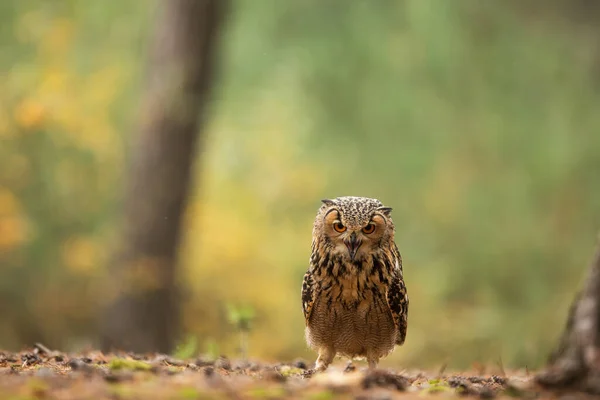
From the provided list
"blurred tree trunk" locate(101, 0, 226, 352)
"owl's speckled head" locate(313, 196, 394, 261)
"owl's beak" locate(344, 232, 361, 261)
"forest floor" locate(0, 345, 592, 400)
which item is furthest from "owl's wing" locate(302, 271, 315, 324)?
"blurred tree trunk" locate(101, 0, 226, 352)

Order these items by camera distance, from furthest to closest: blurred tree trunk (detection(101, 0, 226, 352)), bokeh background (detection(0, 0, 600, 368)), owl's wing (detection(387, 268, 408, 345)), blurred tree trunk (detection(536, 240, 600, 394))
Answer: bokeh background (detection(0, 0, 600, 368)), blurred tree trunk (detection(101, 0, 226, 352)), owl's wing (detection(387, 268, 408, 345)), blurred tree trunk (detection(536, 240, 600, 394))

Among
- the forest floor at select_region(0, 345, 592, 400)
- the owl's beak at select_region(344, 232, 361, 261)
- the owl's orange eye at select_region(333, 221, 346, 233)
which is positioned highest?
the owl's orange eye at select_region(333, 221, 346, 233)

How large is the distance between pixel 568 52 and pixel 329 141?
12.6 feet

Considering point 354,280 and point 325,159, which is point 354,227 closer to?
point 354,280

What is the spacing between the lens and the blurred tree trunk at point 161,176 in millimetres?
9359

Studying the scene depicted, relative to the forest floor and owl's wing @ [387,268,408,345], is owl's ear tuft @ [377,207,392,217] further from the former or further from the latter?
the forest floor

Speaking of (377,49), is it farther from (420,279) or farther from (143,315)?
(143,315)

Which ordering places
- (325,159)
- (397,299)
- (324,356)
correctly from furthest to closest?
(325,159) < (324,356) < (397,299)

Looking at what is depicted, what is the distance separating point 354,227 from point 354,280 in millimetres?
282

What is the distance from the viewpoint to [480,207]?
13.6 meters

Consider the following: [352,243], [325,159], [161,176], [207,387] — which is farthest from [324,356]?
[325,159]

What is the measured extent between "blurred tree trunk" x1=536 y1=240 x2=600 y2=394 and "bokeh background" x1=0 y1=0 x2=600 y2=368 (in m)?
4.37

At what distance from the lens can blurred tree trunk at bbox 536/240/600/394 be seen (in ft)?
10.3

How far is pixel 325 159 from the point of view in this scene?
45.2 ft
